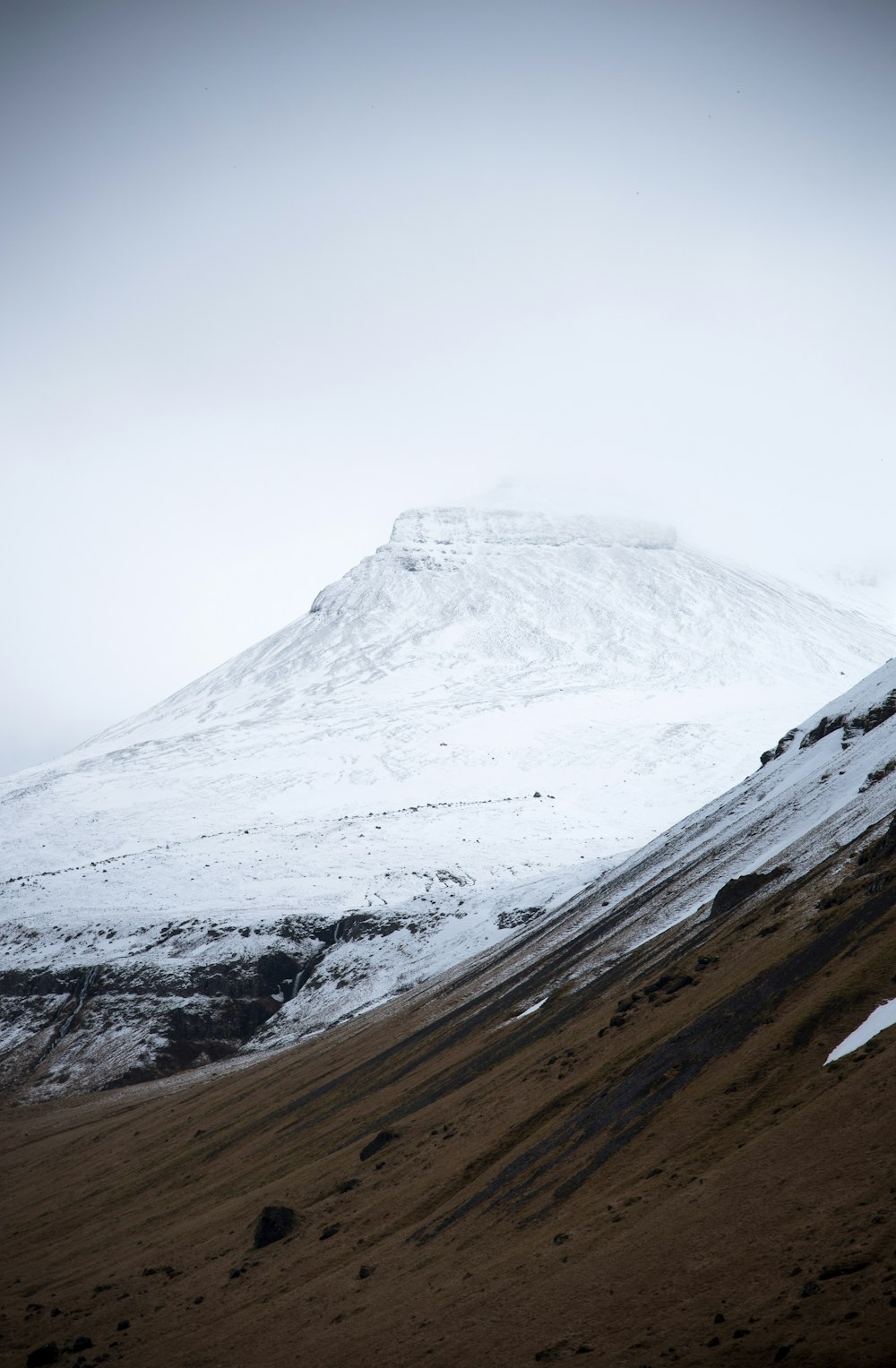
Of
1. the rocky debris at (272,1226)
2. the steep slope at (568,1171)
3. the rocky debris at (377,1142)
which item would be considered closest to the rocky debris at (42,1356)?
the steep slope at (568,1171)

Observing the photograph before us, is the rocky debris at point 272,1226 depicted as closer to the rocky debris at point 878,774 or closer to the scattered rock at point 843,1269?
the scattered rock at point 843,1269

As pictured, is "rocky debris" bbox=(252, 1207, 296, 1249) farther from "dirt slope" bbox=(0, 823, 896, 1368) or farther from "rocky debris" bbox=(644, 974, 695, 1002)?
"rocky debris" bbox=(644, 974, 695, 1002)

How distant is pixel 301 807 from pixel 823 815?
129 metres

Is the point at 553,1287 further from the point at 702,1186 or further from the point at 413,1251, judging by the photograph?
the point at 413,1251

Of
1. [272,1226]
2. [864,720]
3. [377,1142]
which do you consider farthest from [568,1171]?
[864,720]

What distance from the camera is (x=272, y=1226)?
37938 mm

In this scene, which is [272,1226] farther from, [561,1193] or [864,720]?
[864,720]

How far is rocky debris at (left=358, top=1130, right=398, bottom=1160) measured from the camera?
43844mm

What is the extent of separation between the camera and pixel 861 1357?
635 inches

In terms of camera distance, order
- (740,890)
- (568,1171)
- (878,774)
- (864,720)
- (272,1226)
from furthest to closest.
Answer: (864,720) < (878,774) < (740,890) < (272,1226) < (568,1171)

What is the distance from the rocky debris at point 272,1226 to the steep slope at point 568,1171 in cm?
53

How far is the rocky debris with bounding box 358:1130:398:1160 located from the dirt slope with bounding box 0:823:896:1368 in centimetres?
42

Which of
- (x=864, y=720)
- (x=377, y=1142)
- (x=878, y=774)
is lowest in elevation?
(x=878, y=774)

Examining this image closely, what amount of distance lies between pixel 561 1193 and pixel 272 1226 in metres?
14.3
